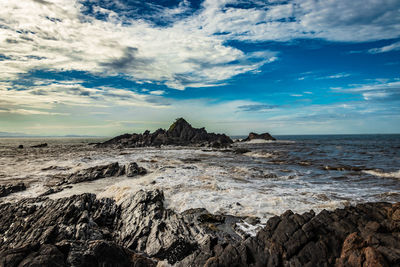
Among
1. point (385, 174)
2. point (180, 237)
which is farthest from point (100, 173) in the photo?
point (385, 174)

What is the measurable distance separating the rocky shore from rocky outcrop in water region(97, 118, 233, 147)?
53.5m

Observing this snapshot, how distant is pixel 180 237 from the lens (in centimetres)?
848

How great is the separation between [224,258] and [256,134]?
106 meters

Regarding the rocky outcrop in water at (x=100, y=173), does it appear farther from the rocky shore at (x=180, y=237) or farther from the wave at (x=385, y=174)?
the wave at (x=385, y=174)

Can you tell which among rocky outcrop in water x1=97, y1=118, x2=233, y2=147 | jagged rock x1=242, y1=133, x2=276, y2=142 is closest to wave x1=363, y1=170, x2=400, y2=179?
rocky outcrop in water x1=97, y1=118, x2=233, y2=147

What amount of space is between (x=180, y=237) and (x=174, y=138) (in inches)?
2843

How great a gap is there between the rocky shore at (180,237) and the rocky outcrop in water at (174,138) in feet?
176

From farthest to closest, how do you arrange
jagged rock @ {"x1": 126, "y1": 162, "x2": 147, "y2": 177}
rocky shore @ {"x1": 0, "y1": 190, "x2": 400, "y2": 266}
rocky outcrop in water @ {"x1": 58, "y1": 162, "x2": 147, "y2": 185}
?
jagged rock @ {"x1": 126, "y1": 162, "x2": 147, "y2": 177}
rocky outcrop in water @ {"x1": 58, "y1": 162, "x2": 147, "y2": 185}
rocky shore @ {"x1": 0, "y1": 190, "x2": 400, "y2": 266}

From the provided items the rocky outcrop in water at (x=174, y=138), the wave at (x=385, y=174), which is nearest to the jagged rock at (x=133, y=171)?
the wave at (x=385, y=174)

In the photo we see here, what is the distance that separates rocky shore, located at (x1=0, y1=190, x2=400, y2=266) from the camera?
19.6 feet

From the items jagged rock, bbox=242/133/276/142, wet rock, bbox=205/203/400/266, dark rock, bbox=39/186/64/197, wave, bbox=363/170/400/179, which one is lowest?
dark rock, bbox=39/186/64/197

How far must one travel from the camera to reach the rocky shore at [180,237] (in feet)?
19.6

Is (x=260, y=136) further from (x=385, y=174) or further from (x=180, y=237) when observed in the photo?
(x=180, y=237)

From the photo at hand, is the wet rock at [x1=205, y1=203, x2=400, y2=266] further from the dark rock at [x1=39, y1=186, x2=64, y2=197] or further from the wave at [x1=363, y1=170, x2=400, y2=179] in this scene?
the wave at [x1=363, y1=170, x2=400, y2=179]
